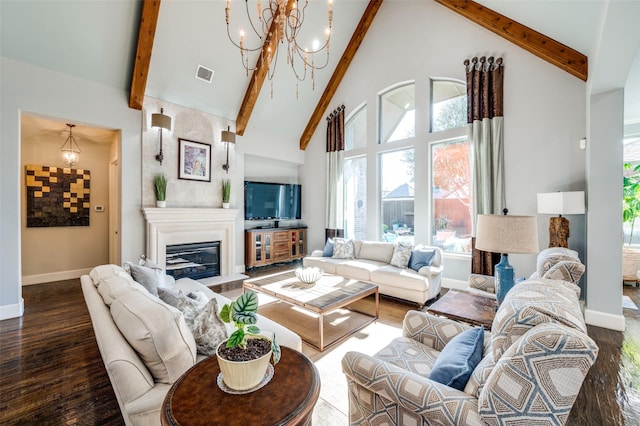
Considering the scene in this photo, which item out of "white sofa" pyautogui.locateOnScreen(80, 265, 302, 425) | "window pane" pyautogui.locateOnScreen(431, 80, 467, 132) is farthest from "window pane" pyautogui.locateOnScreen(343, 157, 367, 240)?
"white sofa" pyautogui.locateOnScreen(80, 265, 302, 425)

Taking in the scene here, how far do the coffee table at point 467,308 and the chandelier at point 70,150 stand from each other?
6.11m

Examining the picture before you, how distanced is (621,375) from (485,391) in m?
2.37

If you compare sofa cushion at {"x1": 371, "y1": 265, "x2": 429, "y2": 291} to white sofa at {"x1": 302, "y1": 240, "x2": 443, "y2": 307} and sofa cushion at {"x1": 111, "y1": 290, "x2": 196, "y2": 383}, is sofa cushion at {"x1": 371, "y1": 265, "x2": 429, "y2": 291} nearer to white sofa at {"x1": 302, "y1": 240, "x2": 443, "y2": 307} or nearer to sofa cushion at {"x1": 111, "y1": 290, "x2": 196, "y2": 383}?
white sofa at {"x1": 302, "y1": 240, "x2": 443, "y2": 307}

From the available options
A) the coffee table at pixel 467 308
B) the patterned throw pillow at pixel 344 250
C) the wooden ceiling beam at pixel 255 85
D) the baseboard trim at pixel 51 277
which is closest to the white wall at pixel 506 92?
the patterned throw pillow at pixel 344 250

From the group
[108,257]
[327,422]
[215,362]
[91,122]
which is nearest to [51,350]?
[215,362]

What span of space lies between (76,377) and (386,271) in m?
3.46

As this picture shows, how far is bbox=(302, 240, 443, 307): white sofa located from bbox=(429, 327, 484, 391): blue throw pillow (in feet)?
7.31

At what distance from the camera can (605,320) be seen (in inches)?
120

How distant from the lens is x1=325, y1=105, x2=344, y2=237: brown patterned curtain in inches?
236

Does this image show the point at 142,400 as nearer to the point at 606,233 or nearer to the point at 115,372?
the point at 115,372

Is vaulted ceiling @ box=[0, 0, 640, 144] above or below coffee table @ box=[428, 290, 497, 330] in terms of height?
above

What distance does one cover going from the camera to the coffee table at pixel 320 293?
8.58 ft

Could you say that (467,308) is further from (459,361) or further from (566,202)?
(566,202)

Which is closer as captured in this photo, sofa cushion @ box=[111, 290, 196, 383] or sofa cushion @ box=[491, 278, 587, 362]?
sofa cushion @ box=[491, 278, 587, 362]
